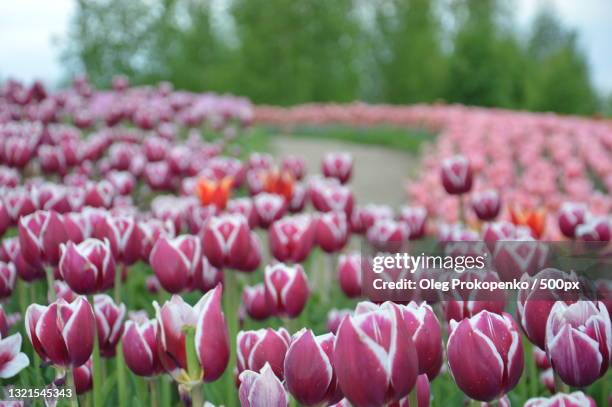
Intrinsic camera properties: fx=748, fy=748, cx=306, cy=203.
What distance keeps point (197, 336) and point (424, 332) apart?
386 mm

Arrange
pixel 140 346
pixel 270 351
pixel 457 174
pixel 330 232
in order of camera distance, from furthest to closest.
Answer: pixel 457 174, pixel 330 232, pixel 140 346, pixel 270 351

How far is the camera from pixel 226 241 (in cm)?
218

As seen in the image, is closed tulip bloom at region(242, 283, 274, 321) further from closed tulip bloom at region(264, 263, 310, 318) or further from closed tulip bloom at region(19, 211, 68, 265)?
Result: closed tulip bloom at region(19, 211, 68, 265)

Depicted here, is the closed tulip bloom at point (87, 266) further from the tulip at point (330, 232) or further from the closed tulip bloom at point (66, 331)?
the tulip at point (330, 232)

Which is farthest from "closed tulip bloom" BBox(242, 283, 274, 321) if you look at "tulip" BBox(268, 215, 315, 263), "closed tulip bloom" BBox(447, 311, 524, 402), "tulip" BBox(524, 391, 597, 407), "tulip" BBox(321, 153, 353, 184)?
"tulip" BBox(321, 153, 353, 184)

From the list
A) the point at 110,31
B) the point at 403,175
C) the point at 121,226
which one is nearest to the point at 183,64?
the point at 110,31

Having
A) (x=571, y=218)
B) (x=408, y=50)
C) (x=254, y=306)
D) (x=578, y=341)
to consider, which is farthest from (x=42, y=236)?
(x=408, y=50)

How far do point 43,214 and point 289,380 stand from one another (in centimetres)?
106

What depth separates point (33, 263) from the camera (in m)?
2.04

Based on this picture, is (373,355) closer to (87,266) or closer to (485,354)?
(485,354)

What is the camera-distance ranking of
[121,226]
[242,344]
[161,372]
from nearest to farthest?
[242,344] → [161,372] → [121,226]

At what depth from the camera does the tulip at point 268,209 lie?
123 inches

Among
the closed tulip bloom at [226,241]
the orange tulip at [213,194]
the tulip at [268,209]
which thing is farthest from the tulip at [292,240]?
the orange tulip at [213,194]

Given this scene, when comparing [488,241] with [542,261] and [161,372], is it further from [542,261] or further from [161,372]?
[161,372]
